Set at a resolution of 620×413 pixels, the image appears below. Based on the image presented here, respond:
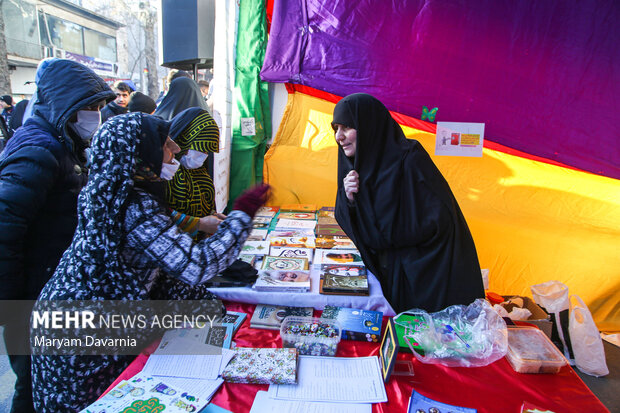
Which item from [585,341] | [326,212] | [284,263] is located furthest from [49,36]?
[585,341]

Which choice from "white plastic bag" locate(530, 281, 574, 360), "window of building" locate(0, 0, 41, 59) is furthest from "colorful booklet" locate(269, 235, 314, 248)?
"window of building" locate(0, 0, 41, 59)

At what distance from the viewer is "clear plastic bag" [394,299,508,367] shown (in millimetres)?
1239

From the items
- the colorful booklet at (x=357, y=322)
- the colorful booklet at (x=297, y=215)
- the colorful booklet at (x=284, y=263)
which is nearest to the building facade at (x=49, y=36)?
the colorful booklet at (x=297, y=215)

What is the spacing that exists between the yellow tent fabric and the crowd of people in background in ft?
8.24

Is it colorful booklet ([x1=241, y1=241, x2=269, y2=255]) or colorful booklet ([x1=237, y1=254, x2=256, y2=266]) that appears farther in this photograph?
colorful booklet ([x1=241, y1=241, x2=269, y2=255])

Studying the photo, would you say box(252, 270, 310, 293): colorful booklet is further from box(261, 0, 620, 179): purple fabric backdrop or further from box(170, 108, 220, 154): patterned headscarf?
box(261, 0, 620, 179): purple fabric backdrop

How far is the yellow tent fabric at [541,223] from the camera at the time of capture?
2801 mm

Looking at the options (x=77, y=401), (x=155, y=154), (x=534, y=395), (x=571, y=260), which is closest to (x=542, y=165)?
(x=571, y=260)

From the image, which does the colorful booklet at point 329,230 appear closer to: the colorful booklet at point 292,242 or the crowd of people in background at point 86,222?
the colorful booklet at point 292,242

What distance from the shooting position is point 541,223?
298 centimetres

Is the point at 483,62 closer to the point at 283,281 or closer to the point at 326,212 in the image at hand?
the point at 326,212

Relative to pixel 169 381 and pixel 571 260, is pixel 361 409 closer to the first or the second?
pixel 169 381

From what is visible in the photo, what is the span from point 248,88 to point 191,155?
5.91ft

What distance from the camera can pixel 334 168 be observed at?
365cm
